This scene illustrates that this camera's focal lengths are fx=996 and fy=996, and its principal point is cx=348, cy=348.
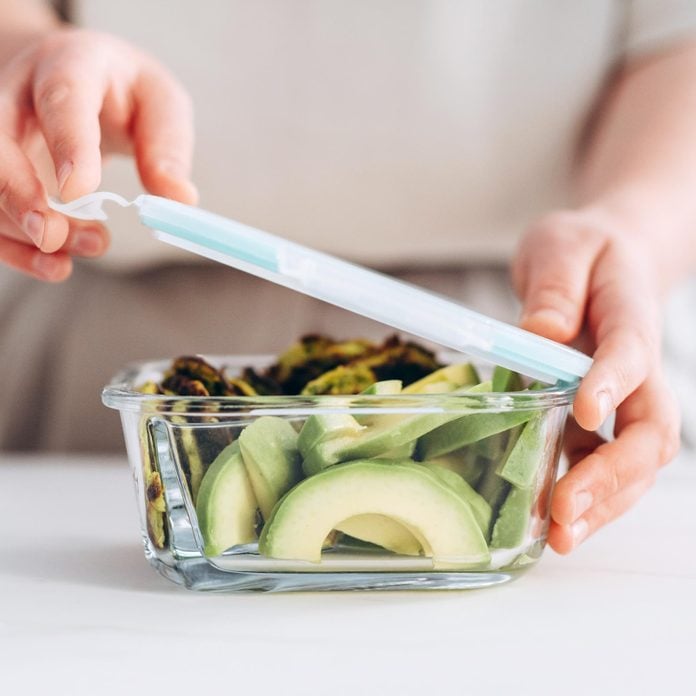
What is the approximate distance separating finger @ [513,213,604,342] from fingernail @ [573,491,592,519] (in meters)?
0.10

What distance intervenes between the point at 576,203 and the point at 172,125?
1.72 feet

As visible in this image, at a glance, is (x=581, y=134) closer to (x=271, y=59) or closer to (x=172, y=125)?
(x=271, y=59)

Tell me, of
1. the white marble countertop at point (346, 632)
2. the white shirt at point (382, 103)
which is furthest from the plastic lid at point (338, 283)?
the white shirt at point (382, 103)

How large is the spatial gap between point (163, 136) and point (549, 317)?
26cm

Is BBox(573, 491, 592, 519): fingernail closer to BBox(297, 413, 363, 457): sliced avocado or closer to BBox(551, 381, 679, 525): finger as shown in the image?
BBox(551, 381, 679, 525): finger

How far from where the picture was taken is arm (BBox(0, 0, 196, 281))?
520mm

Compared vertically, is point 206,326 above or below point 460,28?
below

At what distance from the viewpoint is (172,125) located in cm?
63

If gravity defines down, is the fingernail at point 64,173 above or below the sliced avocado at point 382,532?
above

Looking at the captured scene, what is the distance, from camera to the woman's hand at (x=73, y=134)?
52 cm

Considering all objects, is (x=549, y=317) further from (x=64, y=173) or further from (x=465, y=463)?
(x=64, y=173)

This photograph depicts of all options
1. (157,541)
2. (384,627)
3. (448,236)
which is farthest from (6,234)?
(448,236)

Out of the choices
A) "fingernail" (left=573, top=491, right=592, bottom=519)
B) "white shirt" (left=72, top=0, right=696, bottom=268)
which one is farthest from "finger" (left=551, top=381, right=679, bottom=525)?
"white shirt" (left=72, top=0, right=696, bottom=268)

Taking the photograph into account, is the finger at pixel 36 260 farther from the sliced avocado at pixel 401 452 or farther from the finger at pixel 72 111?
the sliced avocado at pixel 401 452
